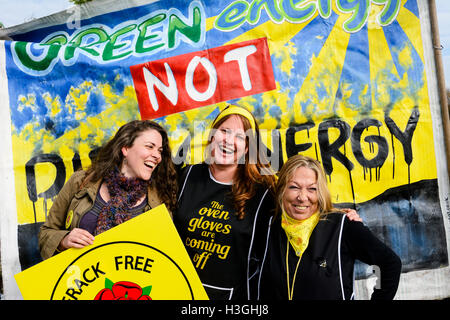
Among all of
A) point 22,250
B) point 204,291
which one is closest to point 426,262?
point 204,291

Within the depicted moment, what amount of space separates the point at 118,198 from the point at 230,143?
712 millimetres

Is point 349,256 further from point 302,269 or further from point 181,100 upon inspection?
point 181,100

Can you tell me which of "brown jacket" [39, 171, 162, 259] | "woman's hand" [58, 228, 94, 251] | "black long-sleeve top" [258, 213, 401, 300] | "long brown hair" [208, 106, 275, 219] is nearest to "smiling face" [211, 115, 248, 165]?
"long brown hair" [208, 106, 275, 219]

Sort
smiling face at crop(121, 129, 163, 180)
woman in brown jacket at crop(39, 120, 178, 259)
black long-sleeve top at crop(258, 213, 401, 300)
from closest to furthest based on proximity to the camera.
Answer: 1. black long-sleeve top at crop(258, 213, 401, 300)
2. woman in brown jacket at crop(39, 120, 178, 259)
3. smiling face at crop(121, 129, 163, 180)

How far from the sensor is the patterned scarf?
1.95 meters

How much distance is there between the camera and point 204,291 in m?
1.86

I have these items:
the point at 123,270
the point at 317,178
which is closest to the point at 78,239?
the point at 123,270

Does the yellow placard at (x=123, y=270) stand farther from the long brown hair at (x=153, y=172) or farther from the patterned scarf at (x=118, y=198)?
the long brown hair at (x=153, y=172)

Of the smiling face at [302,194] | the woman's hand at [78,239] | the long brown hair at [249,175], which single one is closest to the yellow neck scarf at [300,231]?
the smiling face at [302,194]

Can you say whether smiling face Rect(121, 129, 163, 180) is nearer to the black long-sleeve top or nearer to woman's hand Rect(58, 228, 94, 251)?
woman's hand Rect(58, 228, 94, 251)

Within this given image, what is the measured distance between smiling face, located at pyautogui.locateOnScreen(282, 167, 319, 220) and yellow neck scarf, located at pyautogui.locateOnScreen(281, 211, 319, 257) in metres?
0.03

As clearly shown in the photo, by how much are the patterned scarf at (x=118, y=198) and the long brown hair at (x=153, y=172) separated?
0.06m

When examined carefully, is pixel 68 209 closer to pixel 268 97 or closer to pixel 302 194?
pixel 302 194

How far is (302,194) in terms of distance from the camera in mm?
1840
